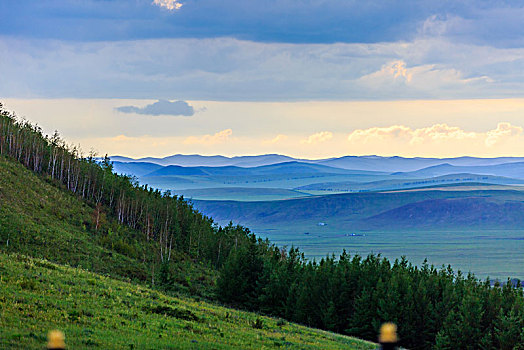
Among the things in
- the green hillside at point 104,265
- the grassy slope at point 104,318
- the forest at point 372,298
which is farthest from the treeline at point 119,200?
the grassy slope at point 104,318

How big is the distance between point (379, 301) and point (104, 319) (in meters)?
42.7

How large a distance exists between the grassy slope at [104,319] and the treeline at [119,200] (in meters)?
63.9

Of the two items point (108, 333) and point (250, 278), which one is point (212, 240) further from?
point (108, 333)

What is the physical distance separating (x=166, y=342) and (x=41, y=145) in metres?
105

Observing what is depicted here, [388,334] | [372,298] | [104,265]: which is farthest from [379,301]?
[388,334]

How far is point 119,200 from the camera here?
110312 mm

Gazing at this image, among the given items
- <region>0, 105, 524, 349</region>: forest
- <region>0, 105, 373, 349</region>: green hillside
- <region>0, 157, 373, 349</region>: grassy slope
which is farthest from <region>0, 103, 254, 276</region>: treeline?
<region>0, 157, 373, 349</region>: grassy slope

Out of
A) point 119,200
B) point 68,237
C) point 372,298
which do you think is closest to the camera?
point 372,298

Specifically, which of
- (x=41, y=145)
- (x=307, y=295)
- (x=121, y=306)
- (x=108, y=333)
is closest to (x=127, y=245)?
(x=307, y=295)

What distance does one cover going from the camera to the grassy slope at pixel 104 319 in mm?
23734

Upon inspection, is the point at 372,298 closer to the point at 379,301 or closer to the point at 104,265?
the point at 379,301

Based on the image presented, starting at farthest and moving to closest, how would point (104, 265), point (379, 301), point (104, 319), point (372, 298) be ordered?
point (104, 265) < point (372, 298) < point (379, 301) < point (104, 319)

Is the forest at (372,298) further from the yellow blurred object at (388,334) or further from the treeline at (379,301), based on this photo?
the yellow blurred object at (388,334)

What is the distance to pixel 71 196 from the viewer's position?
105m
